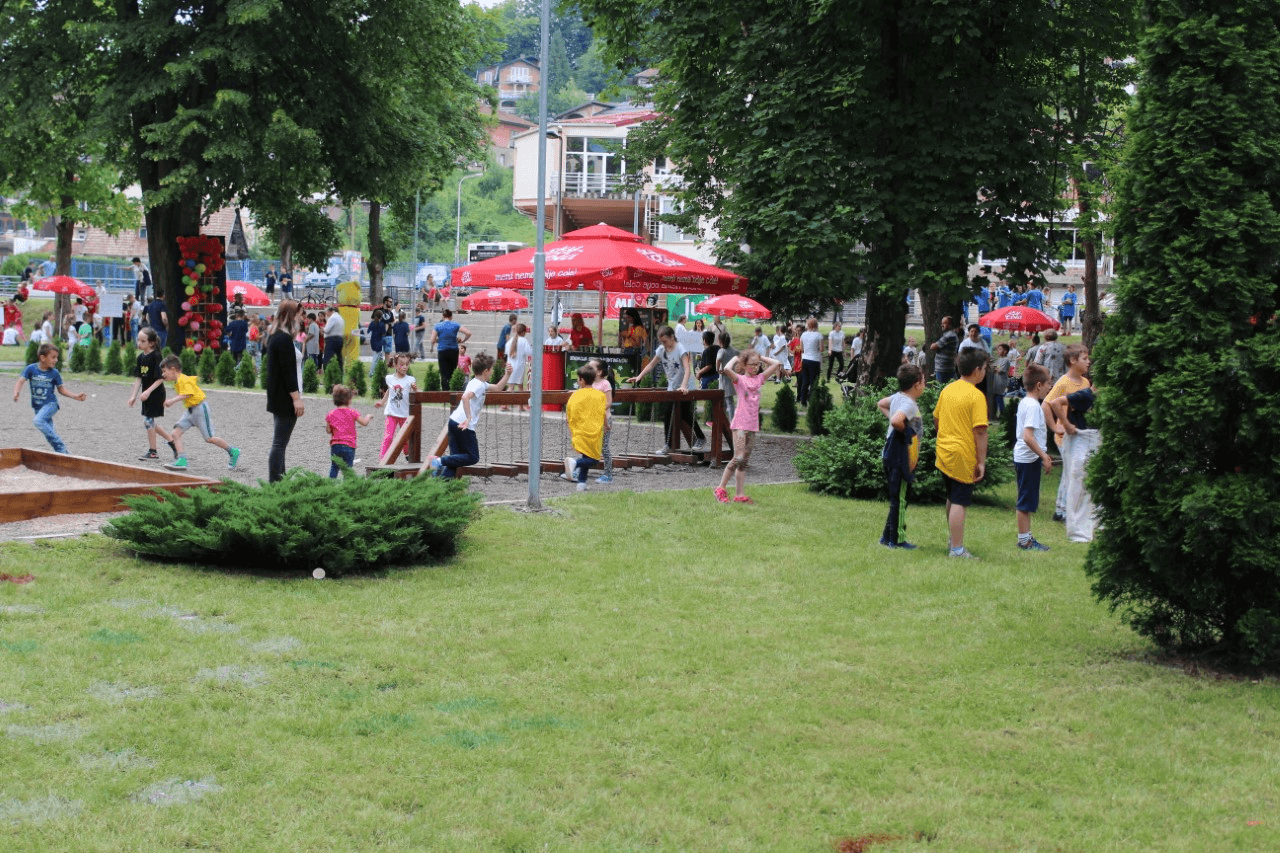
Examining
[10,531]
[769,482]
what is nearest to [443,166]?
[769,482]

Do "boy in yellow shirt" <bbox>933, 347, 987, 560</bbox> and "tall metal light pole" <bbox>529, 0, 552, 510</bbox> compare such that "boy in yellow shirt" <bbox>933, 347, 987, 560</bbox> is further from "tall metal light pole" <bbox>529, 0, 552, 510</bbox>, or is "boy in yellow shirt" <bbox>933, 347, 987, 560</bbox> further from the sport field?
"tall metal light pole" <bbox>529, 0, 552, 510</bbox>

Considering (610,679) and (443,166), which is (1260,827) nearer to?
(610,679)

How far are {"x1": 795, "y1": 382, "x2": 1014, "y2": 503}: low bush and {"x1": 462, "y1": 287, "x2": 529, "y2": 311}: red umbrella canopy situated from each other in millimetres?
14619

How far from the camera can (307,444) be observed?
18703 mm

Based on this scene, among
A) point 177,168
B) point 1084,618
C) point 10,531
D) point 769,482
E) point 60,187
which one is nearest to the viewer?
point 1084,618

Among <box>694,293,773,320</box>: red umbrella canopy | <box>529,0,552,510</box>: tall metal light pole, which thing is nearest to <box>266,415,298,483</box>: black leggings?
<box>529,0,552,510</box>: tall metal light pole

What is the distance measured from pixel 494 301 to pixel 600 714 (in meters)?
24.5

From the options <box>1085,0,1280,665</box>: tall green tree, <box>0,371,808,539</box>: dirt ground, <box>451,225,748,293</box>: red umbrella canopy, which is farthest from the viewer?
<box>451,225,748,293</box>: red umbrella canopy

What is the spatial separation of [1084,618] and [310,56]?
24.9 m

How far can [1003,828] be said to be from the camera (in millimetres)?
5367

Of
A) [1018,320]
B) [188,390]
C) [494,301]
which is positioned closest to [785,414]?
[494,301]

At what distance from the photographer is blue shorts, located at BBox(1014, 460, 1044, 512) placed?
41.3 feet

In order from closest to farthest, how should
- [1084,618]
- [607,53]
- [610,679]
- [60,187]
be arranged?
[610,679] < [1084,618] < [607,53] < [60,187]

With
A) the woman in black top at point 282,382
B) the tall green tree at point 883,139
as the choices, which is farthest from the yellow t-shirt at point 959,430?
the tall green tree at point 883,139
